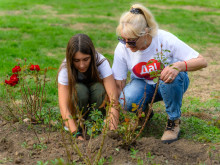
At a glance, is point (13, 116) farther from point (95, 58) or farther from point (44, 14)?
point (44, 14)

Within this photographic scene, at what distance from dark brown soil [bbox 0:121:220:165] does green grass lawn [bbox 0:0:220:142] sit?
0.30m

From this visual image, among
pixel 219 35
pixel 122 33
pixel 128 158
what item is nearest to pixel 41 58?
pixel 122 33

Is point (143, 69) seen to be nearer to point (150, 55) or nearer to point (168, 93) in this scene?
point (150, 55)

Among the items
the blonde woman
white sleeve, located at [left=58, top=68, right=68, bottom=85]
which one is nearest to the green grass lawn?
the blonde woman

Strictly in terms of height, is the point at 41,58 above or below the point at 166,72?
below

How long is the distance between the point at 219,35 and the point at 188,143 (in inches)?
246

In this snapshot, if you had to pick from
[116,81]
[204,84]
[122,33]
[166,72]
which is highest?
[122,33]

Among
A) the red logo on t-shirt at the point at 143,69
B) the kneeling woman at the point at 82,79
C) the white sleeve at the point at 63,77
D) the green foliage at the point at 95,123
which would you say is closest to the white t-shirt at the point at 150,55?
the red logo on t-shirt at the point at 143,69

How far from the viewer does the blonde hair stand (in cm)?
291

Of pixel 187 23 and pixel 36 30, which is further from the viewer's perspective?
pixel 187 23

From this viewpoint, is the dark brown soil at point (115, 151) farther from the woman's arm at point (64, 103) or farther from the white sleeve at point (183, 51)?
the white sleeve at point (183, 51)

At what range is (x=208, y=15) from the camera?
11.5 m

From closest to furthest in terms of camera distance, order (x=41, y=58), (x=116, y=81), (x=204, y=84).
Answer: (x=116, y=81)
(x=204, y=84)
(x=41, y=58)

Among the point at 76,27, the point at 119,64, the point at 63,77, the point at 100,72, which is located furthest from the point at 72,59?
the point at 76,27
